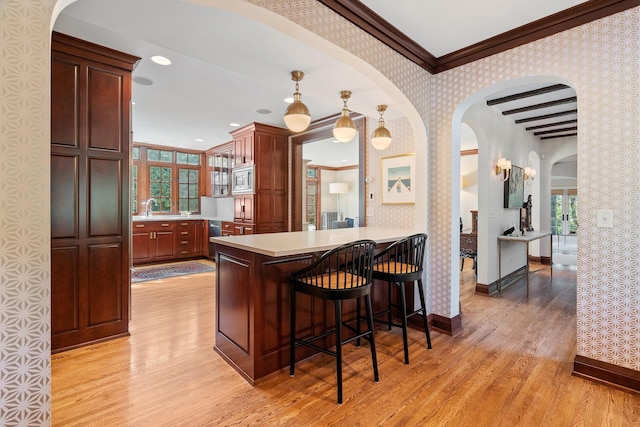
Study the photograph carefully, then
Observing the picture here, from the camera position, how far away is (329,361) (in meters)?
2.42

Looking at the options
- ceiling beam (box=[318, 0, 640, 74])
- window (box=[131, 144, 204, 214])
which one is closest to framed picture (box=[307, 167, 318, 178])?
window (box=[131, 144, 204, 214])

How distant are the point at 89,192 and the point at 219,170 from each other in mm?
4746

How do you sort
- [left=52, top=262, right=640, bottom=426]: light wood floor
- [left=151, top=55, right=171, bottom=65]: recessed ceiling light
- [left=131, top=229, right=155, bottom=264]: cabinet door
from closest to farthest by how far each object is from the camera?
[left=52, top=262, right=640, bottom=426]: light wood floor → [left=151, top=55, right=171, bottom=65]: recessed ceiling light → [left=131, top=229, right=155, bottom=264]: cabinet door

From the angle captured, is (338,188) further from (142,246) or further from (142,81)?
(142,81)

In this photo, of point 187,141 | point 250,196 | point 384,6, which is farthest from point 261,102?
point 187,141

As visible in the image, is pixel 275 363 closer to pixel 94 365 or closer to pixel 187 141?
pixel 94 365

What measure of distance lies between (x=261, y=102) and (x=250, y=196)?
1.79 metres

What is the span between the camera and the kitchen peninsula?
2.10m

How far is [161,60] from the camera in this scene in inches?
121

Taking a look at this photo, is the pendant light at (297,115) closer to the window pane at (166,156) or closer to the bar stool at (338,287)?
the bar stool at (338,287)

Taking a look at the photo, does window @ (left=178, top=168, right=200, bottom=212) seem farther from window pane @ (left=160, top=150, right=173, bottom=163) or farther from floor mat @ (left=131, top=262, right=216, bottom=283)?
floor mat @ (left=131, top=262, right=216, bottom=283)

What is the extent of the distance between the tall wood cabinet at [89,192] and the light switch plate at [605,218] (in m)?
3.70

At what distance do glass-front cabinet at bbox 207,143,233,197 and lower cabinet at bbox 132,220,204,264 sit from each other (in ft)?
3.01

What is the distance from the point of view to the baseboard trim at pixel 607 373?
6.68 ft
